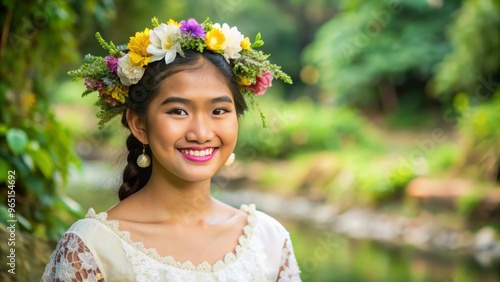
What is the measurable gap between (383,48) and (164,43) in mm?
12363

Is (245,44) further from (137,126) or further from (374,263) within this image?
(374,263)

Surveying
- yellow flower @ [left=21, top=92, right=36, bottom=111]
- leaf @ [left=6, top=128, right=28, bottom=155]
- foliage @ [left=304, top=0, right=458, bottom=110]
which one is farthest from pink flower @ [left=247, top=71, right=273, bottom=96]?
foliage @ [left=304, top=0, right=458, bottom=110]

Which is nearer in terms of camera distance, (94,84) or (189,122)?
(189,122)

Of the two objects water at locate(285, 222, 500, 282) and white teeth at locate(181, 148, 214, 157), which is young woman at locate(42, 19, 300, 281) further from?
water at locate(285, 222, 500, 282)

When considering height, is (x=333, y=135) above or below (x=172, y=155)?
above

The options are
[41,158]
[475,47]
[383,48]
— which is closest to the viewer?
[41,158]

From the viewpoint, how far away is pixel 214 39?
1.77 metres

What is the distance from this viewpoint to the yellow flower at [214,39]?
1771 millimetres

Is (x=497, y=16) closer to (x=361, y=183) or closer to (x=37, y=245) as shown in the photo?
(x=361, y=183)

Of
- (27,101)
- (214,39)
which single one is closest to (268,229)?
(214,39)

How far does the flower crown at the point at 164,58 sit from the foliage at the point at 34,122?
0.70 m

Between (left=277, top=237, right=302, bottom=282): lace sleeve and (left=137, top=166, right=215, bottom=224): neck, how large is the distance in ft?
0.94

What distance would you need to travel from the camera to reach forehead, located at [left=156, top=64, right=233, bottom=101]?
5.62 feet

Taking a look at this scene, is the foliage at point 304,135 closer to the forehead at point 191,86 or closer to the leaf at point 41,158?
the leaf at point 41,158
